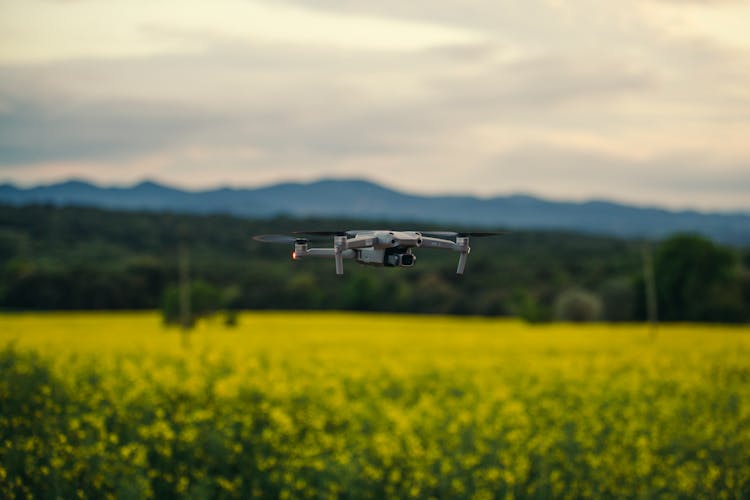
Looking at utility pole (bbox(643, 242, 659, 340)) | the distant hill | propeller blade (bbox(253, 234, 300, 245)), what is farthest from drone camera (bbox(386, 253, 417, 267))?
utility pole (bbox(643, 242, 659, 340))

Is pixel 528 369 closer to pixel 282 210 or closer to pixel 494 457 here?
pixel 494 457

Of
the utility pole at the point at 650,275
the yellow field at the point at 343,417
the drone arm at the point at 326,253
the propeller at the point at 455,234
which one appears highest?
the propeller at the point at 455,234

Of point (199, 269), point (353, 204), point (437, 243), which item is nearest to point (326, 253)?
point (437, 243)

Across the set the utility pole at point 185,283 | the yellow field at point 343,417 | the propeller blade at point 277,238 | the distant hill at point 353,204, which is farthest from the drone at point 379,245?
the yellow field at point 343,417

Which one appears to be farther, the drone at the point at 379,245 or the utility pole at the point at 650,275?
the utility pole at the point at 650,275

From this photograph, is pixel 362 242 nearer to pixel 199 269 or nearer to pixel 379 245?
pixel 379 245

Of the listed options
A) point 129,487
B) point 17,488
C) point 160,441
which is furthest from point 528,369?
point 17,488

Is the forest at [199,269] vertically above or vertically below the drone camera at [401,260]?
below

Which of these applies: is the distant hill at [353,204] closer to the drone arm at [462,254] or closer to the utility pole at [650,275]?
the utility pole at [650,275]
